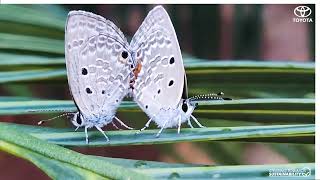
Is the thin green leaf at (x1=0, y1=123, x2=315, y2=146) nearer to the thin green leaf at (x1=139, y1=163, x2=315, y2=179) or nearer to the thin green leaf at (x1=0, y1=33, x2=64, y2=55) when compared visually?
the thin green leaf at (x1=139, y1=163, x2=315, y2=179)

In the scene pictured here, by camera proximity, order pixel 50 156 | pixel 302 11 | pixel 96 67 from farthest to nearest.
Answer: pixel 302 11
pixel 96 67
pixel 50 156

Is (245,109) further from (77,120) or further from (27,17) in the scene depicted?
(27,17)

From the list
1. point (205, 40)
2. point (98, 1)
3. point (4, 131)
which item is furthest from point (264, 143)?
point (4, 131)

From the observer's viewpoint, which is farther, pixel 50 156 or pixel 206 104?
pixel 206 104

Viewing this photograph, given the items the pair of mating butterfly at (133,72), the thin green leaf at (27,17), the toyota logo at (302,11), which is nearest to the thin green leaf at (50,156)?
the pair of mating butterfly at (133,72)

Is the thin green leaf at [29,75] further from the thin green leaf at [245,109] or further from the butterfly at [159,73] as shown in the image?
the butterfly at [159,73]

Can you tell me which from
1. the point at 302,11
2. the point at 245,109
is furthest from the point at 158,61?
the point at 302,11
